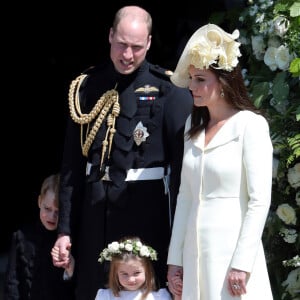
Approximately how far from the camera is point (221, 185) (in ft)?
12.9

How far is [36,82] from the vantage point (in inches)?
282

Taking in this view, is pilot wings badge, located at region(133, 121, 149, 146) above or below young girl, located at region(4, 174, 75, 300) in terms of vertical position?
above

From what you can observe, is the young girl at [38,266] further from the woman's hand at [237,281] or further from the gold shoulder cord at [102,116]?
the woman's hand at [237,281]

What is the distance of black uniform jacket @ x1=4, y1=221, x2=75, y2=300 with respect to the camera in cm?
479

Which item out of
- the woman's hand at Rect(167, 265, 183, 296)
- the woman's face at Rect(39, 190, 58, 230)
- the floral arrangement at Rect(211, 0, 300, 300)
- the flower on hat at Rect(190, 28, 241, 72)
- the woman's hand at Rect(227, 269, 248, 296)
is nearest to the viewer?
the woman's hand at Rect(227, 269, 248, 296)

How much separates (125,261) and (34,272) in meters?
0.60

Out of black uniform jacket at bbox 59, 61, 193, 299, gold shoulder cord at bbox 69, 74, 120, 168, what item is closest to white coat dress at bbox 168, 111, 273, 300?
black uniform jacket at bbox 59, 61, 193, 299

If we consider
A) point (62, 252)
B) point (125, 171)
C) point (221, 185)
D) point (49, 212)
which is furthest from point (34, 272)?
point (221, 185)

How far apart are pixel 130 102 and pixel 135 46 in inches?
9.6

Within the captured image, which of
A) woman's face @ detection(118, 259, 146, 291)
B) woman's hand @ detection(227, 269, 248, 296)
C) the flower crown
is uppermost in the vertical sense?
the flower crown

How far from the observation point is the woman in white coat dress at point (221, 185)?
3863 millimetres

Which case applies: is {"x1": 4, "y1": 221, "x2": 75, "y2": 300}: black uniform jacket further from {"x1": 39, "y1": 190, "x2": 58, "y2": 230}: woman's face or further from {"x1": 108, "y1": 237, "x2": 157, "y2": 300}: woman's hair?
{"x1": 108, "y1": 237, "x2": 157, "y2": 300}: woman's hair

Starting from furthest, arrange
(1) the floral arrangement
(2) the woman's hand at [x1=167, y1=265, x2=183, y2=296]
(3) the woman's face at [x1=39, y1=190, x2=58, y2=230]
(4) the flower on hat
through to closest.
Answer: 1. (3) the woman's face at [x1=39, y1=190, x2=58, y2=230]
2. (1) the floral arrangement
3. (2) the woman's hand at [x1=167, y1=265, x2=183, y2=296]
4. (4) the flower on hat

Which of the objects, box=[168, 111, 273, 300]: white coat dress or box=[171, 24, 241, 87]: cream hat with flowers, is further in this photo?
box=[171, 24, 241, 87]: cream hat with flowers
